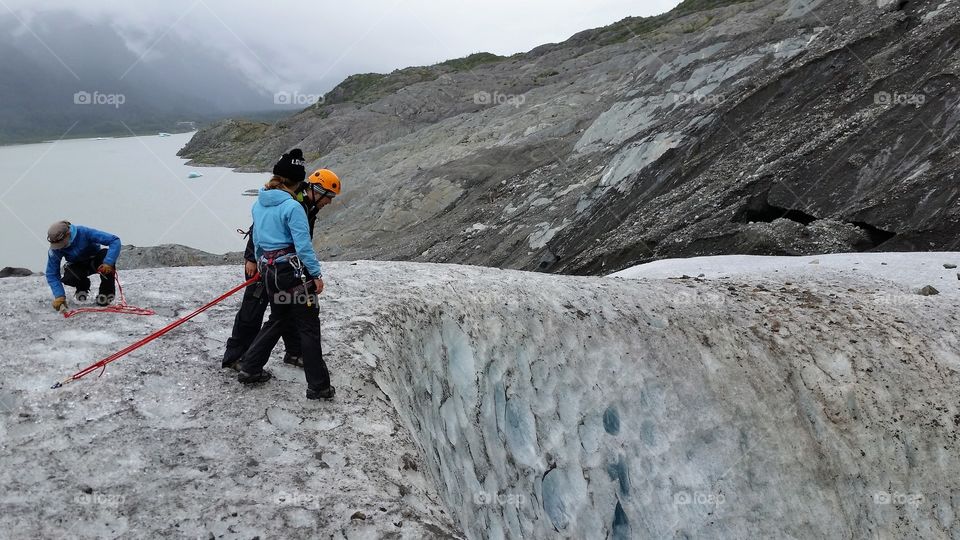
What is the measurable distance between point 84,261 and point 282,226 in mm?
3855

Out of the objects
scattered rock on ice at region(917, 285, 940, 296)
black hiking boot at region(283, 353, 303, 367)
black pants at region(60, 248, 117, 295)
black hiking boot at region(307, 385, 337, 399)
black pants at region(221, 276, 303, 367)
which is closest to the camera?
black hiking boot at region(307, 385, 337, 399)

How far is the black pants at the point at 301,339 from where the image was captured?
236 inches

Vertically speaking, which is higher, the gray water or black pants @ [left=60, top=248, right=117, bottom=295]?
the gray water

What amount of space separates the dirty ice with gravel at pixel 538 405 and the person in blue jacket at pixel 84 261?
44cm

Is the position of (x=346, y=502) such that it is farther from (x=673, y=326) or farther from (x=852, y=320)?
(x=852, y=320)

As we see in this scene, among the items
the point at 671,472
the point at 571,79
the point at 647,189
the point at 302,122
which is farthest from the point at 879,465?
the point at 302,122

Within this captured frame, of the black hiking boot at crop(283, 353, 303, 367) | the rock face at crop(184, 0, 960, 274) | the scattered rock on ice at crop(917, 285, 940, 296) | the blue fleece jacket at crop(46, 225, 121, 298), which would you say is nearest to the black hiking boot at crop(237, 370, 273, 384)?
the black hiking boot at crop(283, 353, 303, 367)

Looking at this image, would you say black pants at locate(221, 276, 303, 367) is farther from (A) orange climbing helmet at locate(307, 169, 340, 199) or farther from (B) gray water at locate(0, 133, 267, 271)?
(B) gray water at locate(0, 133, 267, 271)

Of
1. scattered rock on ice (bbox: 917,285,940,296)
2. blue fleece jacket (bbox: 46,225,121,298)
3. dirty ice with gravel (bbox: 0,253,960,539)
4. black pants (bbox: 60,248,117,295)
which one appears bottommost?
scattered rock on ice (bbox: 917,285,940,296)

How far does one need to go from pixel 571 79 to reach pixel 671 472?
54752 millimetres

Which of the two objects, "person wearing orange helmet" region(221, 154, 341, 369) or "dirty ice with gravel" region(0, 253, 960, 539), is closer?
"dirty ice with gravel" region(0, 253, 960, 539)

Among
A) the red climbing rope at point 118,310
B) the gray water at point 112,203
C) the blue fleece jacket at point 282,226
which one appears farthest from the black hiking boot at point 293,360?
the gray water at point 112,203

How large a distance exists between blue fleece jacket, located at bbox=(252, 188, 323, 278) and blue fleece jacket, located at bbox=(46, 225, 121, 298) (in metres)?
3.00

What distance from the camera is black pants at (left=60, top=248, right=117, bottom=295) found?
8.12 meters
